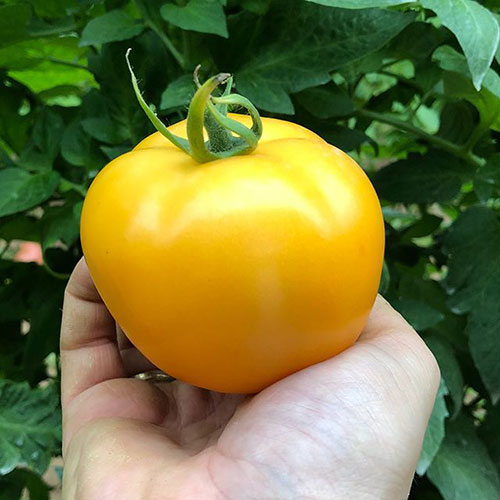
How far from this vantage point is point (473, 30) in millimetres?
594

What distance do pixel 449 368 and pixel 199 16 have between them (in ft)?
1.62

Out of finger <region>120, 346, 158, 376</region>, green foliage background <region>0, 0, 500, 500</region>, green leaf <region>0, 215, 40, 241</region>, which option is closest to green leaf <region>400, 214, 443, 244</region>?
green foliage background <region>0, 0, 500, 500</region>

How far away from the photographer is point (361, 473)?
1.88 feet

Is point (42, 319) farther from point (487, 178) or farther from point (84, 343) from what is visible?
point (487, 178)

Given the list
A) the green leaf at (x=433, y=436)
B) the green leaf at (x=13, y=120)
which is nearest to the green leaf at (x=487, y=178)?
the green leaf at (x=433, y=436)

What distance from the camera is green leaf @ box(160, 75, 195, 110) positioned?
0.66 m

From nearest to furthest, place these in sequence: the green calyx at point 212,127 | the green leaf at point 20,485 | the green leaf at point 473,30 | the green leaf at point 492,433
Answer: the green calyx at point 212,127 → the green leaf at point 473,30 → the green leaf at point 20,485 → the green leaf at point 492,433

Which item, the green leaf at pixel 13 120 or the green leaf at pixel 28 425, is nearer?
the green leaf at pixel 28 425

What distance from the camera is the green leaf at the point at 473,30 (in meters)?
0.59

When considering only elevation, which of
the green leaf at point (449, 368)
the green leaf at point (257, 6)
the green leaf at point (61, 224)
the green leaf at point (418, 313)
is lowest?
the green leaf at point (449, 368)

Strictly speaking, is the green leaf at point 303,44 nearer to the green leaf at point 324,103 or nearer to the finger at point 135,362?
the green leaf at point 324,103

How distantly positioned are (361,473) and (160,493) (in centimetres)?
17

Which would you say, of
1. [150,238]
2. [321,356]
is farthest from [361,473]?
[150,238]

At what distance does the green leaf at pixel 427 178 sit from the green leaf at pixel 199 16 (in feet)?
1.12
